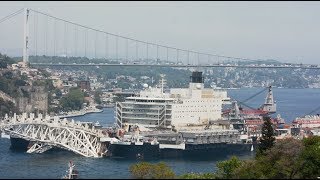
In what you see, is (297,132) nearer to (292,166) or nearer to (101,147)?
(101,147)

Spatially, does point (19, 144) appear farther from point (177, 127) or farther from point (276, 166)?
point (276, 166)

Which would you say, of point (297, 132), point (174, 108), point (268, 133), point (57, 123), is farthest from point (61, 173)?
point (297, 132)

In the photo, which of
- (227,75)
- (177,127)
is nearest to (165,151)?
(177,127)

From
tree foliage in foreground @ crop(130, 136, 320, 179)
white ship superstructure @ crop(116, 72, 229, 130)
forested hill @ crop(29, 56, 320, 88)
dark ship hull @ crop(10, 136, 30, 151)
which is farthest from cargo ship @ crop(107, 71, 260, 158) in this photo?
forested hill @ crop(29, 56, 320, 88)

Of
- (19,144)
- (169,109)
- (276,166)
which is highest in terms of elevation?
(169,109)

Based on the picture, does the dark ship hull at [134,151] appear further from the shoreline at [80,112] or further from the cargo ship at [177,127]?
the shoreline at [80,112]

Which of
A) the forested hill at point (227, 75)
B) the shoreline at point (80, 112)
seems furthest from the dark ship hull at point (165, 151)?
the forested hill at point (227, 75)

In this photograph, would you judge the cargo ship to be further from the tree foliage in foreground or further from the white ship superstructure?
the tree foliage in foreground
